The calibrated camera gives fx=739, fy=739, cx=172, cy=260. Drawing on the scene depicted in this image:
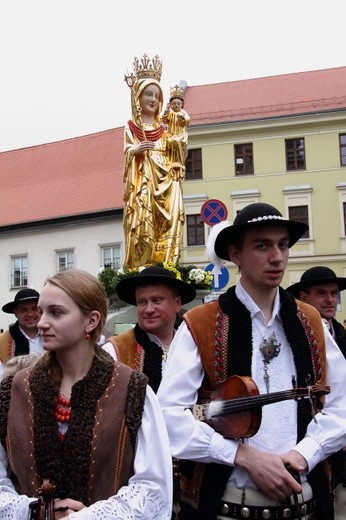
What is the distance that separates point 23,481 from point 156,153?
13.9m

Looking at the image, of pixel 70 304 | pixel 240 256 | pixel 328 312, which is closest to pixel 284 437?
pixel 240 256

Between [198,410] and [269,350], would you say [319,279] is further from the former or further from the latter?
[198,410]

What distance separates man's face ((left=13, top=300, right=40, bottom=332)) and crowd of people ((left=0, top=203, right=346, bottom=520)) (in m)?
3.90

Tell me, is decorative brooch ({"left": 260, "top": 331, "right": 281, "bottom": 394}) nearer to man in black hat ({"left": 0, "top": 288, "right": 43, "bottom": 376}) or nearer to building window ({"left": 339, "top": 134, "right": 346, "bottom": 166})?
man in black hat ({"left": 0, "top": 288, "right": 43, "bottom": 376})

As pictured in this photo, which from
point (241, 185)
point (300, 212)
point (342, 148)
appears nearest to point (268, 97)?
point (342, 148)

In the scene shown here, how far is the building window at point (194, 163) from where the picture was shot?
36375 mm

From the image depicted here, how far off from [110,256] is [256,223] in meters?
33.1

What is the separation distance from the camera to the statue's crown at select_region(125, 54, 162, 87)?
15695 millimetres

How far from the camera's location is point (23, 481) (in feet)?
8.14

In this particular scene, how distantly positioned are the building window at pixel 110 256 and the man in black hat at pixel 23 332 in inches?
1113

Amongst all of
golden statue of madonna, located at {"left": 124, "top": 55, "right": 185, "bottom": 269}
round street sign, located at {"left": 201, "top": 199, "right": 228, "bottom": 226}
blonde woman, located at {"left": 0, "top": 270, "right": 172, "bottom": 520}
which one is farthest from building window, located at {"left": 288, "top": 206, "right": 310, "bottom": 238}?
blonde woman, located at {"left": 0, "top": 270, "right": 172, "bottom": 520}

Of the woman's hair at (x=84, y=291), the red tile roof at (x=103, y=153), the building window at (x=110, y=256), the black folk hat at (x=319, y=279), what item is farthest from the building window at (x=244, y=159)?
the woman's hair at (x=84, y=291)

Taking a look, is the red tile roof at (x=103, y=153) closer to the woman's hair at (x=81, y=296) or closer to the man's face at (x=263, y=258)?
the man's face at (x=263, y=258)

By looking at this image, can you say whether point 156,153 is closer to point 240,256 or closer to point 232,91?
point 240,256
